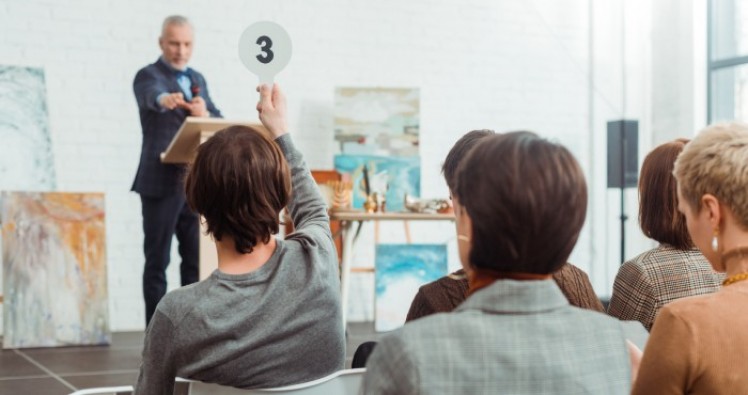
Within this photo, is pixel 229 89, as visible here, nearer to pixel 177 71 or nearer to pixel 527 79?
pixel 177 71

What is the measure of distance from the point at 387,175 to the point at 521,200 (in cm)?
493

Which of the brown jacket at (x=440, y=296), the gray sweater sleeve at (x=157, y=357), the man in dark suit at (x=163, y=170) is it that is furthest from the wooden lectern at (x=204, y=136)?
the gray sweater sleeve at (x=157, y=357)

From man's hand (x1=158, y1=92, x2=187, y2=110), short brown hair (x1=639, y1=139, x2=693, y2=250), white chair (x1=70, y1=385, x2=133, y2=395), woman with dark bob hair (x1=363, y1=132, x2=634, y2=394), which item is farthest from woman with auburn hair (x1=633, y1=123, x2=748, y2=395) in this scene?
man's hand (x1=158, y1=92, x2=187, y2=110)

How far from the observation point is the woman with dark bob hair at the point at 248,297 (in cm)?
145

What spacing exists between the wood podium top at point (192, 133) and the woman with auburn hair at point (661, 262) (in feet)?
5.19

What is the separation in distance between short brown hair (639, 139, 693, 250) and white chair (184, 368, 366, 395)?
88 centimetres

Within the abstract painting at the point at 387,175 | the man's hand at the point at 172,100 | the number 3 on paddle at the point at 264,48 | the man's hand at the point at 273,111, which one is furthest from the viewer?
the abstract painting at the point at 387,175

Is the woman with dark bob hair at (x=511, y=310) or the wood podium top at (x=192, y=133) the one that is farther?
the wood podium top at (x=192, y=133)

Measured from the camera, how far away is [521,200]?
96 centimetres

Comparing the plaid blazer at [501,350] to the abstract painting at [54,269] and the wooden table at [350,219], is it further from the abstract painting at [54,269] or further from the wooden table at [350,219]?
the abstract painting at [54,269]

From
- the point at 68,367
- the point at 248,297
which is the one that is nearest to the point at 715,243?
the point at 248,297

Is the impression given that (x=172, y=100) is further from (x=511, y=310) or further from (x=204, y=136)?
(x=511, y=310)

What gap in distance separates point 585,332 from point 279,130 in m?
0.93

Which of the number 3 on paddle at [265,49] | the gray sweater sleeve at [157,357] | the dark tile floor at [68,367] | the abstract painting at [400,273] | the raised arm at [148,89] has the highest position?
the raised arm at [148,89]
